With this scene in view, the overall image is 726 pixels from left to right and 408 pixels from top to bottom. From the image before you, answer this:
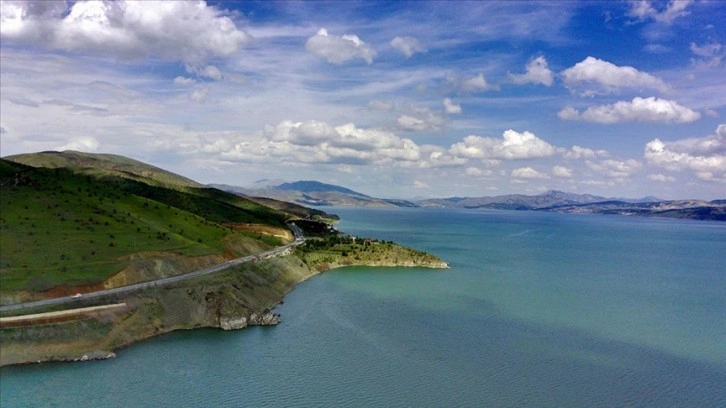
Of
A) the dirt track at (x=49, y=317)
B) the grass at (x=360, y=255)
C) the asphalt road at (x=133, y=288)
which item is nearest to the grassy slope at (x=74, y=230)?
the asphalt road at (x=133, y=288)

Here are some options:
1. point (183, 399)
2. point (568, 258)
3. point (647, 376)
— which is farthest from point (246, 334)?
point (568, 258)

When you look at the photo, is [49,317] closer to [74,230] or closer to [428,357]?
[74,230]

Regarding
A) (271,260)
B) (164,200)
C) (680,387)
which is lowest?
(680,387)

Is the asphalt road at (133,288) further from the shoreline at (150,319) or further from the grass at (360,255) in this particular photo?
the grass at (360,255)

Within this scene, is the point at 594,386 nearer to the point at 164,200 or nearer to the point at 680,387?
the point at 680,387

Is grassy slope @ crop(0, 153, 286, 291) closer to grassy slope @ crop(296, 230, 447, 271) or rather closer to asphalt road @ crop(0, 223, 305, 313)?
asphalt road @ crop(0, 223, 305, 313)
